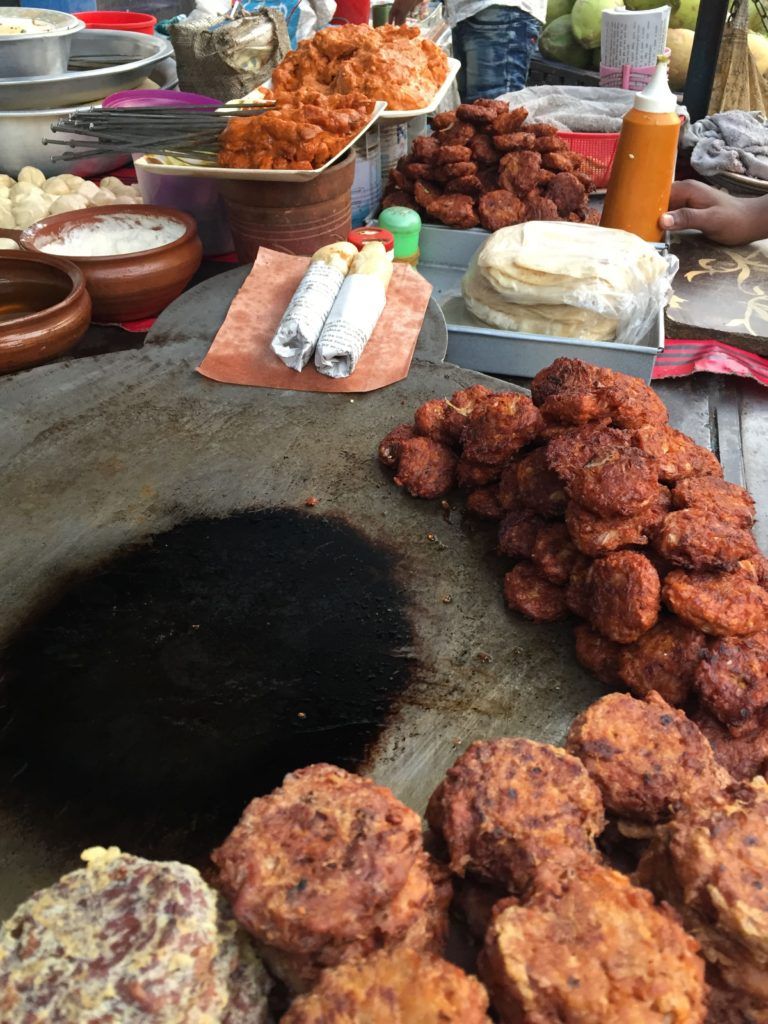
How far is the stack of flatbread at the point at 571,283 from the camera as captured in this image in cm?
359

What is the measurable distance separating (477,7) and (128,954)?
302 inches

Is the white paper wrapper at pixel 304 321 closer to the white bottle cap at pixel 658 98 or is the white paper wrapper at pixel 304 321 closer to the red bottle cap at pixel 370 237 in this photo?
the red bottle cap at pixel 370 237

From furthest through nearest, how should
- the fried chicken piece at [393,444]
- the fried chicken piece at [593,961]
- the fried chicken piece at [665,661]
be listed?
1. the fried chicken piece at [393,444]
2. the fried chicken piece at [665,661]
3. the fried chicken piece at [593,961]

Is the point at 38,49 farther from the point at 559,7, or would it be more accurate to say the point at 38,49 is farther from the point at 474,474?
the point at 559,7

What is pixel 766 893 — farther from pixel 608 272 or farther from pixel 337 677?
pixel 608 272

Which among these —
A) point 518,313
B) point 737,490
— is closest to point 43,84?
point 518,313

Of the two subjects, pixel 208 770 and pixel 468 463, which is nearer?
pixel 208 770

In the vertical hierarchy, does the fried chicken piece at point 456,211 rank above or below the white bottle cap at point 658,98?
below

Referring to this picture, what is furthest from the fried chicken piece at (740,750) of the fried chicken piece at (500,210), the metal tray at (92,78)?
the metal tray at (92,78)

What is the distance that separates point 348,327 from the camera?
3248mm

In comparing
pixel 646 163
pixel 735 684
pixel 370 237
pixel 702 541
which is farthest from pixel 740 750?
pixel 646 163

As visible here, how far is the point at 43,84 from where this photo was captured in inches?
174

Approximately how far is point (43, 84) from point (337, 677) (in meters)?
4.19

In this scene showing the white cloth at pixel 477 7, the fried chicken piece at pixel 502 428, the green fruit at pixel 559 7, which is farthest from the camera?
the green fruit at pixel 559 7
